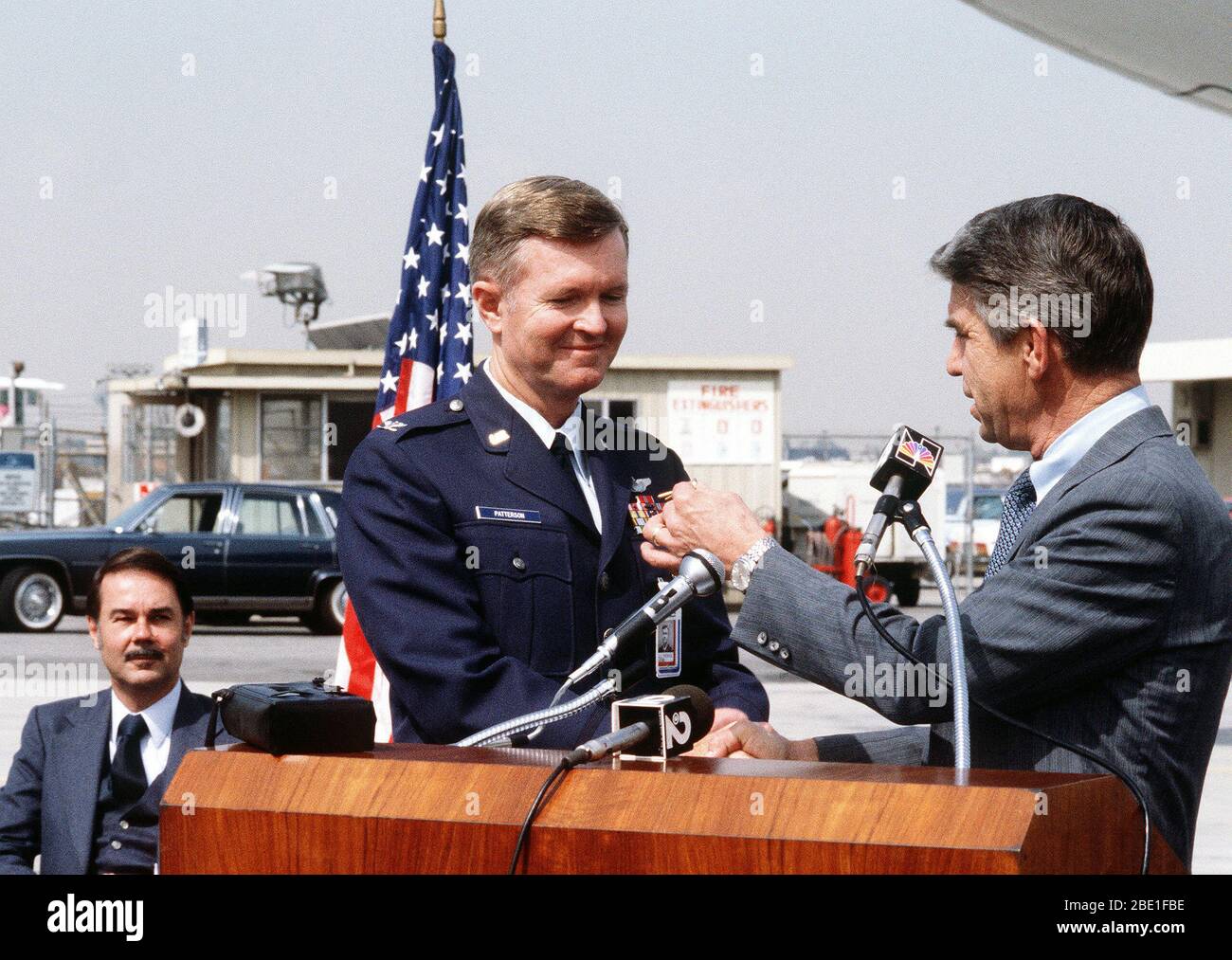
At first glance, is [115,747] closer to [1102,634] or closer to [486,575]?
[486,575]

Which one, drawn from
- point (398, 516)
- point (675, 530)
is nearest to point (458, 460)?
point (398, 516)

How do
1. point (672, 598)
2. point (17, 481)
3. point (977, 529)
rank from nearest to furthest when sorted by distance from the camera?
point (672, 598) → point (17, 481) → point (977, 529)

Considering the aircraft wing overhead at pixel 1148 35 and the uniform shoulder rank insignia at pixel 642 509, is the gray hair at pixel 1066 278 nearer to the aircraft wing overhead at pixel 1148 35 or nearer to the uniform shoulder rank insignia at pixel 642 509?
the uniform shoulder rank insignia at pixel 642 509

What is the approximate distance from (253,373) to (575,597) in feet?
66.9

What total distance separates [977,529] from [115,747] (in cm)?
2680

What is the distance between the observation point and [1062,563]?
87.7 inches

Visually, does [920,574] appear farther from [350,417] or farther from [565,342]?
[565,342]

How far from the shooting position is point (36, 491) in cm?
2261

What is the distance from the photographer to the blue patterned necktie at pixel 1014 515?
258 centimetres

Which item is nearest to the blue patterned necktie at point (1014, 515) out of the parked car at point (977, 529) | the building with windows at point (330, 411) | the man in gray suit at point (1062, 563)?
the man in gray suit at point (1062, 563)

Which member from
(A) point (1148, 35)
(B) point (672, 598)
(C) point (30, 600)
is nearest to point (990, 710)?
(B) point (672, 598)

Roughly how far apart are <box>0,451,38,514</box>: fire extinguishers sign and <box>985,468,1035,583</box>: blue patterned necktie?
2119 cm

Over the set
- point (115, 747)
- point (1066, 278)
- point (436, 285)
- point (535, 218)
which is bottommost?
point (115, 747)
